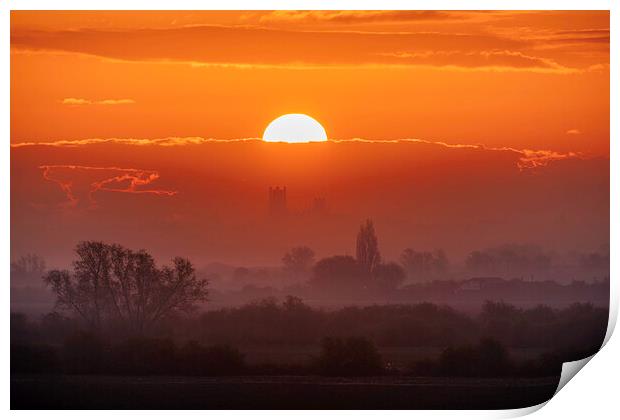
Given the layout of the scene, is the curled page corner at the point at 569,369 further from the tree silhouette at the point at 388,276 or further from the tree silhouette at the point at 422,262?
the tree silhouette at the point at 388,276

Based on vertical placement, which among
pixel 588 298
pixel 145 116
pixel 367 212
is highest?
pixel 145 116

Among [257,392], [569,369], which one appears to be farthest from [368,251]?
[569,369]

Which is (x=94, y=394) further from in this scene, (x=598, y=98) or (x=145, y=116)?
(x=598, y=98)

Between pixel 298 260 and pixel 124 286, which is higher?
pixel 298 260

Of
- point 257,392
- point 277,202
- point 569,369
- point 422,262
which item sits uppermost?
point 277,202

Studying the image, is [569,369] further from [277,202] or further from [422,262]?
[277,202]

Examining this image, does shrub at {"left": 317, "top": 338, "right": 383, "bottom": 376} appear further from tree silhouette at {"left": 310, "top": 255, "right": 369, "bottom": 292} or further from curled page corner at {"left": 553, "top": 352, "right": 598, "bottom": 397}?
curled page corner at {"left": 553, "top": 352, "right": 598, "bottom": 397}
